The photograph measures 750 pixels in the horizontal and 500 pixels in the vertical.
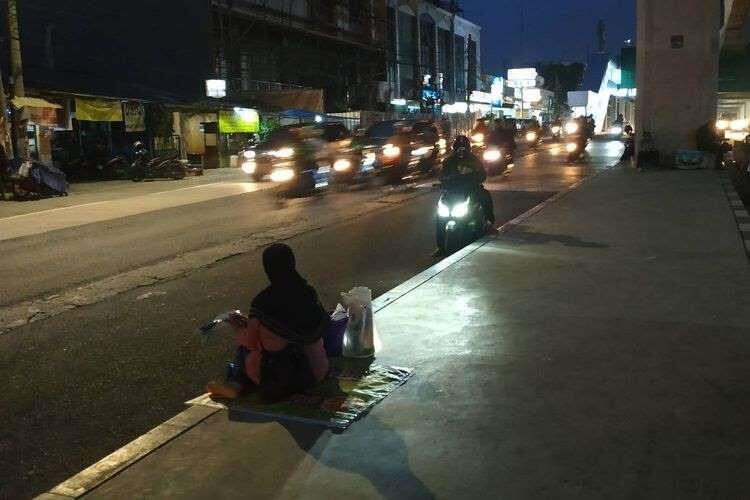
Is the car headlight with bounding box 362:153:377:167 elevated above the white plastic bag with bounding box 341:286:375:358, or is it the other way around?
the car headlight with bounding box 362:153:377:167

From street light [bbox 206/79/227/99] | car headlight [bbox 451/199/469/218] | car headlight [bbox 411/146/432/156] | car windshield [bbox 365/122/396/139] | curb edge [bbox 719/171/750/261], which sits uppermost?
street light [bbox 206/79/227/99]

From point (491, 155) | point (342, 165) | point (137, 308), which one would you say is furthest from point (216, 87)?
point (137, 308)

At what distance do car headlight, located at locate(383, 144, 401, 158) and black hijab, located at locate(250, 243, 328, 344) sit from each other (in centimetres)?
1858

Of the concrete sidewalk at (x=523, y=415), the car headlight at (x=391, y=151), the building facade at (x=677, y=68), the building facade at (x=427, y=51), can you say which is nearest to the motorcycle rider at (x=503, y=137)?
the car headlight at (x=391, y=151)

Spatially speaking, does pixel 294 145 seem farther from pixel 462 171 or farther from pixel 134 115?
pixel 462 171

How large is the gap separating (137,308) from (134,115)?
24125mm

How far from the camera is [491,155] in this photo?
77.4 feet

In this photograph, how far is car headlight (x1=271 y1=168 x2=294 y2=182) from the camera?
20.6m

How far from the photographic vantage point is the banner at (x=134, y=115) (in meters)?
29.5

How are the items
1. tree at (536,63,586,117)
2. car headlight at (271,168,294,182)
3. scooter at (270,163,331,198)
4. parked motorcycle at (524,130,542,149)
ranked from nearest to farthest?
scooter at (270,163,331,198) → car headlight at (271,168,294,182) → parked motorcycle at (524,130,542,149) → tree at (536,63,586,117)

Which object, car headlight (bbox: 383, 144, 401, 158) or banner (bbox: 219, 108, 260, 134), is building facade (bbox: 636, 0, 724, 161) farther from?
banner (bbox: 219, 108, 260, 134)

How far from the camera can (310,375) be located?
4996 mm

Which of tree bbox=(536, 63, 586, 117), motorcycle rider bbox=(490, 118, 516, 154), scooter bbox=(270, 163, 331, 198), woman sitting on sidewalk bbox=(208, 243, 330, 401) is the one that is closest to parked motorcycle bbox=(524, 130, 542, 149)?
motorcycle rider bbox=(490, 118, 516, 154)

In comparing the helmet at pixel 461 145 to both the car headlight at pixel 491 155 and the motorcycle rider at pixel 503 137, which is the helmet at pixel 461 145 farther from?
the motorcycle rider at pixel 503 137
